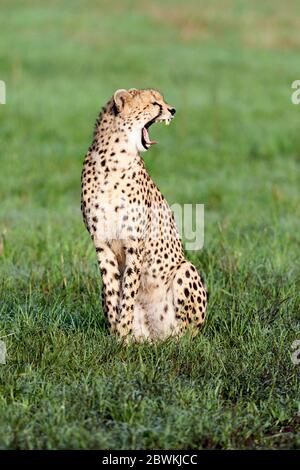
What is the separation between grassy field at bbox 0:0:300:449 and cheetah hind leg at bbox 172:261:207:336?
0.14m

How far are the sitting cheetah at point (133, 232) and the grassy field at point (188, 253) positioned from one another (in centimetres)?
20

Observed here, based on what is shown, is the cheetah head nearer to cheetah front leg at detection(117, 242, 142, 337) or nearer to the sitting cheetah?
the sitting cheetah

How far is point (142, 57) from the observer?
18.2 m

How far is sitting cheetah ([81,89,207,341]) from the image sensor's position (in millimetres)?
5418

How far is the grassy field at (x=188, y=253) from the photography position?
4629mm

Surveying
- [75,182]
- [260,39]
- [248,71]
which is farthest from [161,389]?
[260,39]

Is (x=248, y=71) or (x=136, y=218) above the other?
(x=248, y=71)

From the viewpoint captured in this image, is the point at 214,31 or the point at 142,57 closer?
the point at 142,57

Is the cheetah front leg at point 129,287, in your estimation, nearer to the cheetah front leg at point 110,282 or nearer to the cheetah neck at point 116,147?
the cheetah front leg at point 110,282

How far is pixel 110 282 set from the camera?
5543 mm

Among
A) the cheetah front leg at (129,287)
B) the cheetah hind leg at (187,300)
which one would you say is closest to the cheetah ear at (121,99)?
the cheetah front leg at (129,287)
